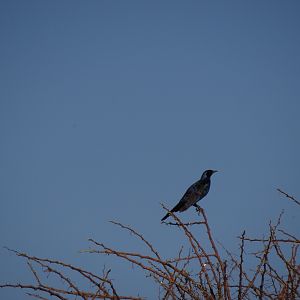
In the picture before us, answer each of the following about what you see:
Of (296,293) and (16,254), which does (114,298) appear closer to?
(16,254)

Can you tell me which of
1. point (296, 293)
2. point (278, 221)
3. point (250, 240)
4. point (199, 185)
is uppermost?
point (199, 185)

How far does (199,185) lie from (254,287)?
5999 mm

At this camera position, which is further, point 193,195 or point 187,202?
point 193,195

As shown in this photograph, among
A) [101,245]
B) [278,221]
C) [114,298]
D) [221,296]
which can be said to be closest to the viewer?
[114,298]

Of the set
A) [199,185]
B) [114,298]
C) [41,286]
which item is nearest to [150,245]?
[114,298]

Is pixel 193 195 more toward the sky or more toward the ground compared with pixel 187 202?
more toward the sky

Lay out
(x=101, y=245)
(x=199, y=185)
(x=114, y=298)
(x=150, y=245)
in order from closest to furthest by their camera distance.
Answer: (x=114, y=298) → (x=101, y=245) → (x=150, y=245) → (x=199, y=185)

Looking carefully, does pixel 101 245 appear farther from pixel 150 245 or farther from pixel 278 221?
pixel 278 221

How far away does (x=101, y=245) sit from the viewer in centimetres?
232

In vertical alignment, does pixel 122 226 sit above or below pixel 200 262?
above

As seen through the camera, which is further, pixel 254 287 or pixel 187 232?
pixel 187 232

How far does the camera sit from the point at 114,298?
193 centimetres

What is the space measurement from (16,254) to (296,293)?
5.23 ft

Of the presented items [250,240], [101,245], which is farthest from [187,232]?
[101,245]
